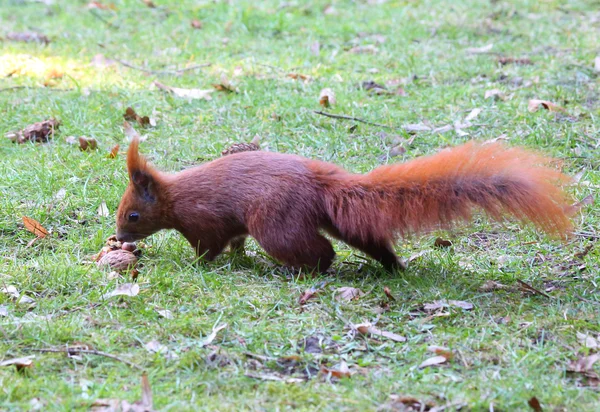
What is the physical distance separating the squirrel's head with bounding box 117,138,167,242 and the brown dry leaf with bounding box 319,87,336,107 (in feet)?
6.28

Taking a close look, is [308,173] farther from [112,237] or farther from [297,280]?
[112,237]

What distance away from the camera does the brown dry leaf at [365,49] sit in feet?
21.5

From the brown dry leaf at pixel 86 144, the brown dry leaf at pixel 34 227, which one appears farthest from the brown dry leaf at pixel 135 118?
the brown dry leaf at pixel 34 227

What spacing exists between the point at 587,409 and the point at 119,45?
18.2ft

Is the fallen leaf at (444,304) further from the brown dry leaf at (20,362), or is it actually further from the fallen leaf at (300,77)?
the fallen leaf at (300,77)

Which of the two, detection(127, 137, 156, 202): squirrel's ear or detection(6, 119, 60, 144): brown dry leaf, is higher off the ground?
detection(127, 137, 156, 202): squirrel's ear

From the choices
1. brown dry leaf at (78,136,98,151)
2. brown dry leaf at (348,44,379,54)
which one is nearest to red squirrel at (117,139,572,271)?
brown dry leaf at (78,136,98,151)

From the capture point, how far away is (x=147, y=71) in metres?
6.14

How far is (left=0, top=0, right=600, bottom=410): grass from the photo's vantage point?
253 cm

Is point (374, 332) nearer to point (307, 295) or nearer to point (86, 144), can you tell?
point (307, 295)

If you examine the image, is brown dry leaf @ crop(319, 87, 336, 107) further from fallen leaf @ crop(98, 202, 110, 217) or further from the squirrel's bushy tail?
the squirrel's bushy tail


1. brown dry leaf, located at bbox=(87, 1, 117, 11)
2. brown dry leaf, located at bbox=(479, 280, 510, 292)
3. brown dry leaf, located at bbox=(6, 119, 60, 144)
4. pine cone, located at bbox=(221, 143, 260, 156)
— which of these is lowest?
brown dry leaf, located at bbox=(479, 280, 510, 292)

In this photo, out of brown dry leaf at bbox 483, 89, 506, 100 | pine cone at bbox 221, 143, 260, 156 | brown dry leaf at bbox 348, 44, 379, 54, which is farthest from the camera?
brown dry leaf at bbox 348, 44, 379, 54

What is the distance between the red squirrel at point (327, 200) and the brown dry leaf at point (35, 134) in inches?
59.9
